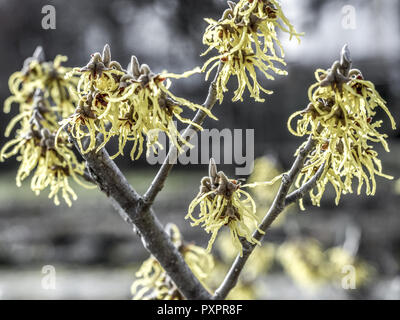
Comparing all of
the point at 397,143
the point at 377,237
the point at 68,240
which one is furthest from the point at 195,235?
the point at 397,143

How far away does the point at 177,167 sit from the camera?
428 cm

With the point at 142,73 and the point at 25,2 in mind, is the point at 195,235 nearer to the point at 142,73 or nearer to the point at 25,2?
the point at 142,73

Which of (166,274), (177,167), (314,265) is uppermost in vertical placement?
(177,167)

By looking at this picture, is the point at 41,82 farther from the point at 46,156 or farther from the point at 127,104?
the point at 127,104

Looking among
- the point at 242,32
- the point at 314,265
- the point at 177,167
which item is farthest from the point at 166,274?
the point at 177,167

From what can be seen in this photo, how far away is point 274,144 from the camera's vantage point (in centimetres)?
387

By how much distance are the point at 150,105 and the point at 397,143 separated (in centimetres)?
418

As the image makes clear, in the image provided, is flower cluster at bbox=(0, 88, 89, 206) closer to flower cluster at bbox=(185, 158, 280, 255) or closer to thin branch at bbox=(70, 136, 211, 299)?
thin branch at bbox=(70, 136, 211, 299)

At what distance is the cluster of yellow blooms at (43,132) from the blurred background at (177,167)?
62.9 inches

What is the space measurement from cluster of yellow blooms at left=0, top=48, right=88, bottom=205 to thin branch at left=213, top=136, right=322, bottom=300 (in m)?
0.23

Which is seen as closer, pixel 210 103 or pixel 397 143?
pixel 210 103

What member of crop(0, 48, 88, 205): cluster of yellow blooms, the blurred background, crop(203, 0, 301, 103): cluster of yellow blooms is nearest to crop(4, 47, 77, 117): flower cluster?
crop(0, 48, 88, 205): cluster of yellow blooms

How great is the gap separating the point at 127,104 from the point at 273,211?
0.21 metres

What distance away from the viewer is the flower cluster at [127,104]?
0.42 m
